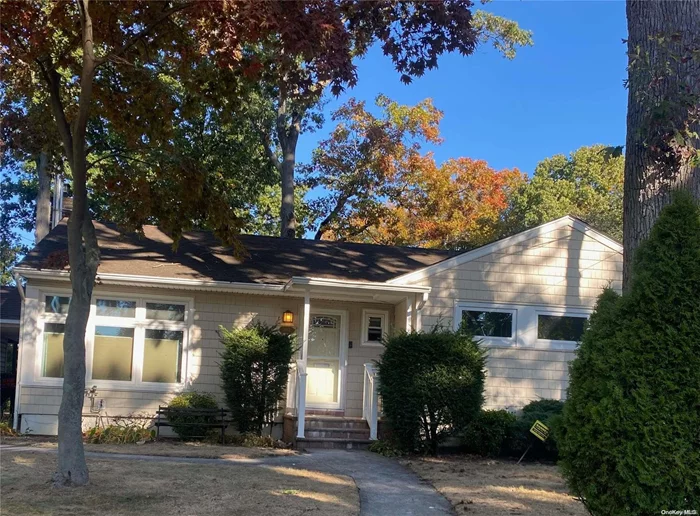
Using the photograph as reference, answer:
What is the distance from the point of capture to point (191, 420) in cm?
1188

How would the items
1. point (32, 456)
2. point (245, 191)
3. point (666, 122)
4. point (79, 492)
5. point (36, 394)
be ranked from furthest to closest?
point (245, 191) < point (36, 394) < point (32, 456) < point (79, 492) < point (666, 122)

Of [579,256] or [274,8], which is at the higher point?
[274,8]

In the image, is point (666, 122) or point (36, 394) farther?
point (36, 394)

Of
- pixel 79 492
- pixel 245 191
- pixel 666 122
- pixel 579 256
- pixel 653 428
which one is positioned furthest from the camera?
pixel 245 191

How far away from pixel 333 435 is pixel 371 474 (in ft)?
9.37

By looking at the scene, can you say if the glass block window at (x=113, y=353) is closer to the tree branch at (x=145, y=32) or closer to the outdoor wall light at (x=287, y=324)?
the outdoor wall light at (x=287, y=324)

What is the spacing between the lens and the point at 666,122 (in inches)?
246

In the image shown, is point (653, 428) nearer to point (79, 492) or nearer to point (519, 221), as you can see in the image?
point (79, 492)

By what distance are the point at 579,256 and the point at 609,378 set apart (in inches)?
333

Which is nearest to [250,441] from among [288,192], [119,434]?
[119,434]

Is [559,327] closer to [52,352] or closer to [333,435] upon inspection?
[333,435]

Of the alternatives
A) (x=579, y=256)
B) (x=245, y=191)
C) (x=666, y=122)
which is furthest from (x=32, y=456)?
(x=245, y=191)

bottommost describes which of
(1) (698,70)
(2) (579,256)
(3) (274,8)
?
(2) (579,256)

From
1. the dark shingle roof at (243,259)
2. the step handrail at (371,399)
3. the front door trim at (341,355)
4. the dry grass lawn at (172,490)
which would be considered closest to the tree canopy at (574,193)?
the dark shingle roof at (243,259)
